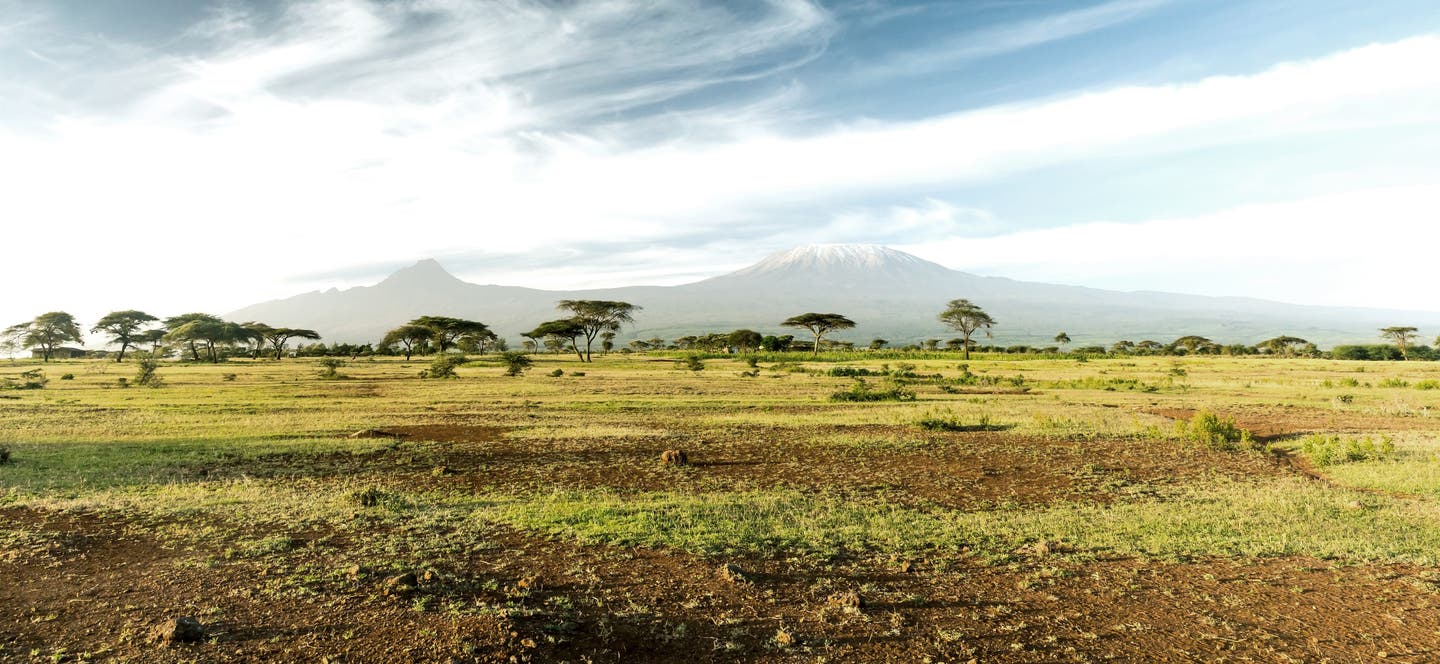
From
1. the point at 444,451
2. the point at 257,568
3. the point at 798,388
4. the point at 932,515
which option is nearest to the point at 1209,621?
the point at 932,515

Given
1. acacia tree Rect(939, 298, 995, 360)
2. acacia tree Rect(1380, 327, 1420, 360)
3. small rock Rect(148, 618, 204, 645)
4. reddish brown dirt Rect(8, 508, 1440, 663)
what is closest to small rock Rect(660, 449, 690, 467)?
reddish brown dirt Rect(8, 508, 1440, 663)

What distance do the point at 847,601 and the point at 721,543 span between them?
2.22 metres

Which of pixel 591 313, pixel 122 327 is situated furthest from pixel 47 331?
pixel 591 313

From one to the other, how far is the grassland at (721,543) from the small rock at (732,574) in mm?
95

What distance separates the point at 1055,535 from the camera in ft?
27.3

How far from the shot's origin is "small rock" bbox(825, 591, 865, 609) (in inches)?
234

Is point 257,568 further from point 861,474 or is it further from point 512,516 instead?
point 861,474

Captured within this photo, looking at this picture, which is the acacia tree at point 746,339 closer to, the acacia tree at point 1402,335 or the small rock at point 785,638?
the acacia tree at point 1402,335

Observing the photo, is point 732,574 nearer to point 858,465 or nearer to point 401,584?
point 401,584

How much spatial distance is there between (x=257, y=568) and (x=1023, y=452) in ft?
47.5

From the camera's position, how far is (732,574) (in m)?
6.68

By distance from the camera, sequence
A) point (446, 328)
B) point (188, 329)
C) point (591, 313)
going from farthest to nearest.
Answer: point (446, 328)
point (591, 313)
point (188, 329)

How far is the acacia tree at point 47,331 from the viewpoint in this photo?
2830 inches

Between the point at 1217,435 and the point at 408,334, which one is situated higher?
the point at 408,334
